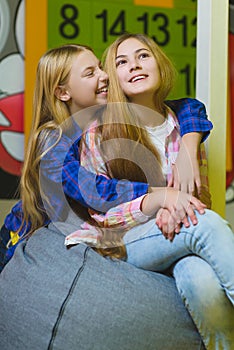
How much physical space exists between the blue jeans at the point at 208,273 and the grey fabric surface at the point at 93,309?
2.0 inches

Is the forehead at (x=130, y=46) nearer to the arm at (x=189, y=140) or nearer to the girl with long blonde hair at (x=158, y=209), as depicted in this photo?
the girl with long blonde hair at (x=158, y=209)

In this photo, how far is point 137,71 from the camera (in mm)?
1466

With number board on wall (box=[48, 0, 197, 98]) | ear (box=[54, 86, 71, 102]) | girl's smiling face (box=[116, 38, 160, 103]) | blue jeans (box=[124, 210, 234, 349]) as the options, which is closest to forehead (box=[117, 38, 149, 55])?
girl's smiling face (box=[116, 38, 160, 103])

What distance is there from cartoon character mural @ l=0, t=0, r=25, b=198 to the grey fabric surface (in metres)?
1.13

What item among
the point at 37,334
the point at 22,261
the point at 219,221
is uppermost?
the point at 219,221

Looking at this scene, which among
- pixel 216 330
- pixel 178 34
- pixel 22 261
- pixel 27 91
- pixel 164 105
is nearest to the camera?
pixel 216 330

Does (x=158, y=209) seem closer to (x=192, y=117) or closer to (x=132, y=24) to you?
(x=192, y=117)

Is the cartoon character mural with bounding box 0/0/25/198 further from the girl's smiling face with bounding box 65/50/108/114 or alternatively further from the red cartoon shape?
the girl's smiling face with bounding box 65/50/108/114

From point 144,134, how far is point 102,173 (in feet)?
0.46

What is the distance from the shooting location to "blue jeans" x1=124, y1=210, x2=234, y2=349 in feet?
3.94

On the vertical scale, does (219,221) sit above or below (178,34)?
below

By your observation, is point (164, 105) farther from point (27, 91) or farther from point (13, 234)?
point (27, 91)

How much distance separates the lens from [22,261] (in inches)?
55.2

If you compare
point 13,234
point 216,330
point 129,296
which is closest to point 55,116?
point 13,234
